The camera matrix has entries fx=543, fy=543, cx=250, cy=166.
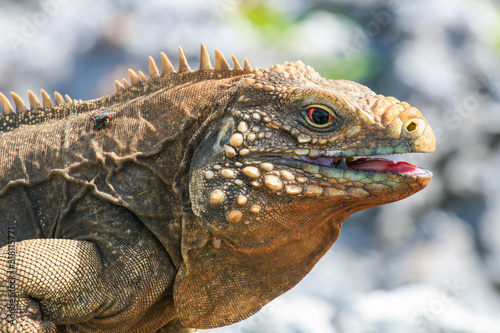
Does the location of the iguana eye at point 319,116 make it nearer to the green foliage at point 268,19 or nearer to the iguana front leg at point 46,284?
the iguana front leg at point 46,284

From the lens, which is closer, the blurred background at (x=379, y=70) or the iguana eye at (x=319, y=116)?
the iguana eye at (x=319, y=116)

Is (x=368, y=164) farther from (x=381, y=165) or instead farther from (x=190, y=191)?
(x=190, y=191)

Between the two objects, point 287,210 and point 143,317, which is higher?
point 287,210

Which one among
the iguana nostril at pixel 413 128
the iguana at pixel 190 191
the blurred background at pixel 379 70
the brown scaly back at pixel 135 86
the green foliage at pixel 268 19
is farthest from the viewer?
the green foliage at pixel 268 19

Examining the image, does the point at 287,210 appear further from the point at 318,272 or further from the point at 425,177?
the point at 318,272

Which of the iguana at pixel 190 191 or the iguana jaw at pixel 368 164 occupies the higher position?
the iguana jaw at pixel 368 164

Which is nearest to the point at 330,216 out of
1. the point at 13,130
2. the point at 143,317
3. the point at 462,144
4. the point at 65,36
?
the point at 143,317

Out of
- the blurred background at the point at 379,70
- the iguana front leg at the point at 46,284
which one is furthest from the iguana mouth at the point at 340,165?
the blurred background at the point at 379,70

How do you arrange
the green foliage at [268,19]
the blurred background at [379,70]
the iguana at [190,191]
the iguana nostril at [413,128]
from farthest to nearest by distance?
the green foliage at [268,19], the blurred background at [379,70], the iguana at [190,191], the iguana nostril at [413,128]
